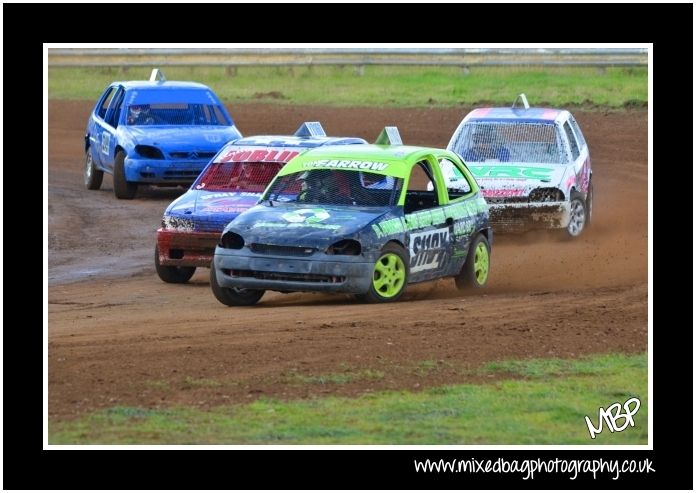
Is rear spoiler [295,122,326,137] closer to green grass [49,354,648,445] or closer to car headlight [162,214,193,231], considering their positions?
car headlight [162,214,193,231]

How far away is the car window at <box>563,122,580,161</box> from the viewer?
19.3 meters

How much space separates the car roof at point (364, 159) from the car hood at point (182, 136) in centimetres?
755

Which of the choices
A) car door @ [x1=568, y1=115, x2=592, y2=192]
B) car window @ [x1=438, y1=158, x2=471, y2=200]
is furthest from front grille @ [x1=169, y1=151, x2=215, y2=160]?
car window @ [x1=438, y1=158, x2=471, y2=200]

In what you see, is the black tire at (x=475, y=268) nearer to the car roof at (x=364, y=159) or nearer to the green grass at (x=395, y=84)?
the car roof at (x=364, y=159)

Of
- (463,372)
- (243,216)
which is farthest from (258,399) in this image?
(243,216)

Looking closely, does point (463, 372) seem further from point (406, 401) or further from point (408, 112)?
point (408, 112)

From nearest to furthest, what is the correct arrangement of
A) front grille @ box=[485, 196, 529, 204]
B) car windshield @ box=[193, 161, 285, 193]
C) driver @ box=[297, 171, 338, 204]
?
driver @ box=[297, 171, 338, 204], car windshield @ box=[193, 161, 285, 193], front grille @ box=[485, 196, 529, 204]

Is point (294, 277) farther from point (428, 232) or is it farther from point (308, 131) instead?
point (308, 131)

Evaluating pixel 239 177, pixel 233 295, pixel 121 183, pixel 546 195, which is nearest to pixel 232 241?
pixel 233 295

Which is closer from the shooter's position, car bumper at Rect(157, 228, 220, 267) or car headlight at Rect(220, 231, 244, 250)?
car headlight at Rect(220, 231, 244, 250)

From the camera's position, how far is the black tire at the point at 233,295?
13711mm

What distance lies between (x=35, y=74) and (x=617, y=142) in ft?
58.0

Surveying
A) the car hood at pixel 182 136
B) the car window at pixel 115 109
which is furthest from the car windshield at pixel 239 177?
the car window at pixel 115 109

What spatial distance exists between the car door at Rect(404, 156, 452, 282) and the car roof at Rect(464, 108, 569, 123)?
190 inches
